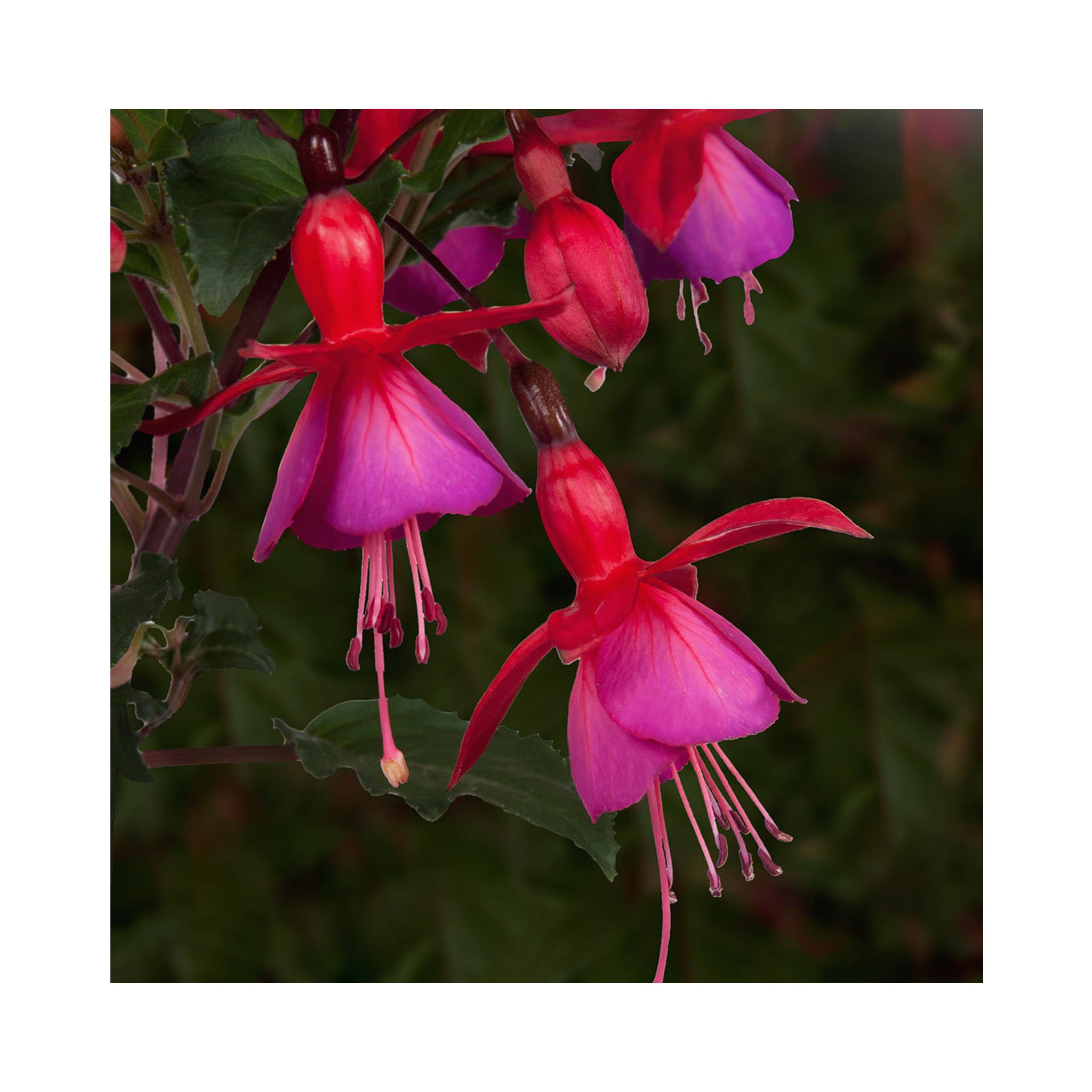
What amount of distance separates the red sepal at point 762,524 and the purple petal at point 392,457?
0.29 feet

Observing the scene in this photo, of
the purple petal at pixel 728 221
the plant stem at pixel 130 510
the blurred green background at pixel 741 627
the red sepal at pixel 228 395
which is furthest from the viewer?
the blurred green background at pixel 741 627

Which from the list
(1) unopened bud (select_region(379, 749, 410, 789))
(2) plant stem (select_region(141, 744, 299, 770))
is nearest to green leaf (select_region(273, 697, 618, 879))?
(2) plant stem (select_region(141, 744, 299, 770))

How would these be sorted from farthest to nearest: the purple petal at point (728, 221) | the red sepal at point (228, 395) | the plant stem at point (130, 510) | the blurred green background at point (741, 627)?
the blurred green background at point (741, 627) < the plant stem at point (130, 510) < the purple petal at point (728, 221) < the red sepal at point (228, 395)

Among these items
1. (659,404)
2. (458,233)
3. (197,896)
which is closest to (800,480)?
(659,404)

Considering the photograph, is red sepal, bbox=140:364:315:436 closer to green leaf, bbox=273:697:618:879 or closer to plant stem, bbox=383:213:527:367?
plant stem, bbox=383:213:527:367

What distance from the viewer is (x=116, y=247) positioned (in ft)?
1.77

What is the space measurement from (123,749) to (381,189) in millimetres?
314

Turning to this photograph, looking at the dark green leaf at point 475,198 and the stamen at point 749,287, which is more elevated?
the dark green leaf at point 475,198

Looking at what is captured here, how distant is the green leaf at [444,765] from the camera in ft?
1.90

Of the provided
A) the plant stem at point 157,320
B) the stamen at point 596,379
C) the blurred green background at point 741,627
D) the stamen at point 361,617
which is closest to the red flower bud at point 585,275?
the stamen at point 596,379

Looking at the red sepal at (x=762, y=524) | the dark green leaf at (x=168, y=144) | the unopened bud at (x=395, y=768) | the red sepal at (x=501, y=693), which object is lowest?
the unopened bud at (x=395, y=768)

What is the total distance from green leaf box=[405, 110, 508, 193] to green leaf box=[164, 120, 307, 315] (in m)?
0.07

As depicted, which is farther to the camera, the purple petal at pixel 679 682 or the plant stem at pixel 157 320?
the plant stem at pixel 157 320

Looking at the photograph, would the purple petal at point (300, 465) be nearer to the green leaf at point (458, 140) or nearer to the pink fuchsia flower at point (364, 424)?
the pink fuchsia flower at point (364, 424)
